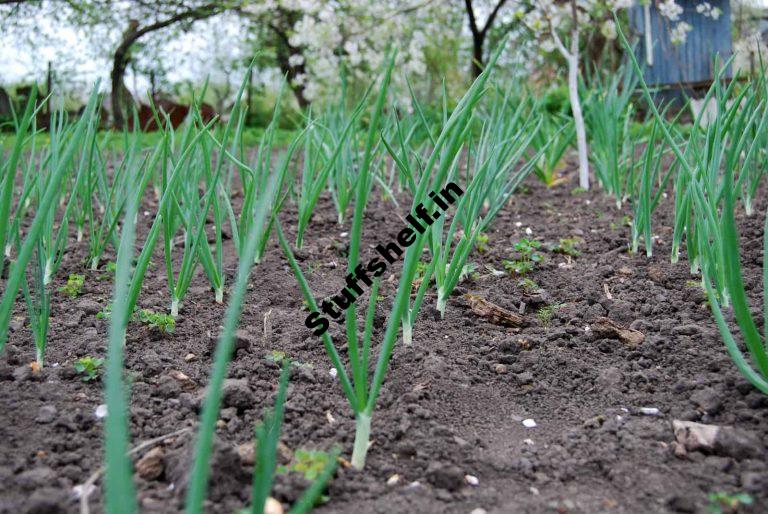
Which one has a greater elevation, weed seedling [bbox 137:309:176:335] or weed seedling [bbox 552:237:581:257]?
weed seedling [bbox 137:309:176:335]

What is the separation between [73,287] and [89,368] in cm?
59

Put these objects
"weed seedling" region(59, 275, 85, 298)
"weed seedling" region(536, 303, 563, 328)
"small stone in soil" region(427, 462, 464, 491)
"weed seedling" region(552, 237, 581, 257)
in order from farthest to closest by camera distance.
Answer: "weed seedling" region(552, 237, 581, 257) < "weed seedling" region(59, 275, 85, 298) < "weed seedling" region(536, 303, 563, 328) < "small stone in soil" region(427, 462, 464, 491)

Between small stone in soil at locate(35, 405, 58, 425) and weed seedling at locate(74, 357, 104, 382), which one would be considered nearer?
small stone in soil at locate(35, 405, 58, 425)

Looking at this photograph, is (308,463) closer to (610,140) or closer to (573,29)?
(610,140)

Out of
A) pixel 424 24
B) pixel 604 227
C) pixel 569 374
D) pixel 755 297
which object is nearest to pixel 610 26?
pixel 604 227

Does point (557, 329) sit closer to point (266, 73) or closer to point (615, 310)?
point (615, 310)

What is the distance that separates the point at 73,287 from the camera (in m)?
1.77

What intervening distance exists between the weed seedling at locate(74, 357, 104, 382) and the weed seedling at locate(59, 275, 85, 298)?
21.7 inches

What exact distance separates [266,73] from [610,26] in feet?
38.6

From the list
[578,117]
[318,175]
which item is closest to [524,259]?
[318,175]

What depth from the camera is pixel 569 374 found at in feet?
4.48

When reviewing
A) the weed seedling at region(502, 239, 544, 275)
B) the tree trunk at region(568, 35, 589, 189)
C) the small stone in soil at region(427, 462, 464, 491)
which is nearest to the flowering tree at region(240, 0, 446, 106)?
the tree trunk at region(568, 35, 589, 189)

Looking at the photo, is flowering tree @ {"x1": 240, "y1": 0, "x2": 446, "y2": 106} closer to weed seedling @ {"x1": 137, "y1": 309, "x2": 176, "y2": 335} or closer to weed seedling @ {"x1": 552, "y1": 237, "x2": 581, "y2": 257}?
weed seedling @ {"x1": 552, "y1": 237, "x2": 581, "y2": 257}

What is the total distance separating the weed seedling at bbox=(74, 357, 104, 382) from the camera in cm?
126
